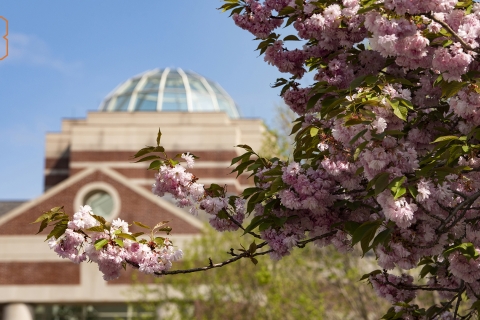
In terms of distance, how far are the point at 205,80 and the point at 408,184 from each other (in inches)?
2614

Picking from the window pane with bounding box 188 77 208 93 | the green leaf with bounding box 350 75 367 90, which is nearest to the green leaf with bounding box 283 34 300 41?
the green leaf with bounding box 350 75 367 90

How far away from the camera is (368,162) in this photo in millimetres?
5141

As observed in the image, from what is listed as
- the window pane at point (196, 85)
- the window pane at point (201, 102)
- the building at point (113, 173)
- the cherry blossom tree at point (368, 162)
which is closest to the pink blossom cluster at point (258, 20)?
the cherry blossom tree at point (368, 162)

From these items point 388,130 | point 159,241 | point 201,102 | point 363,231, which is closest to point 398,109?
point 388,130

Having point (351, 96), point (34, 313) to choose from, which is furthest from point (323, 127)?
point (34, 313)

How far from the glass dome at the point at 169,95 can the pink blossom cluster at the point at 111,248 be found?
56.9 metres

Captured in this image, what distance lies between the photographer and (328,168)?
19.3 feet

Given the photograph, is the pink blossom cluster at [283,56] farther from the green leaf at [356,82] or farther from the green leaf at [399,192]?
the green leaf at [399,192]

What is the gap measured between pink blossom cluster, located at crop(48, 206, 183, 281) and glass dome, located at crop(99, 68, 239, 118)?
2241 inches

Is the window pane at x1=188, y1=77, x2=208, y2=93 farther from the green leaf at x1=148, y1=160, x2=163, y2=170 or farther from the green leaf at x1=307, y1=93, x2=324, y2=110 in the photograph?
the green leaf at x1=307, y1=93, x2=324, y2=110

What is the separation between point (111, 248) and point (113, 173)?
1353 inches

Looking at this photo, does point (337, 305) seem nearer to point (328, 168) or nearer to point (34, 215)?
point (328, 168)

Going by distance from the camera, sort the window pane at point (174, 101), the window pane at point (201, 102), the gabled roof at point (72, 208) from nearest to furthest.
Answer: the gabled roof at point (72, 208) → the window pane at point (174, 101) → the window pane at point (201, 102)

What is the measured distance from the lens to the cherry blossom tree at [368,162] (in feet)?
17.2
